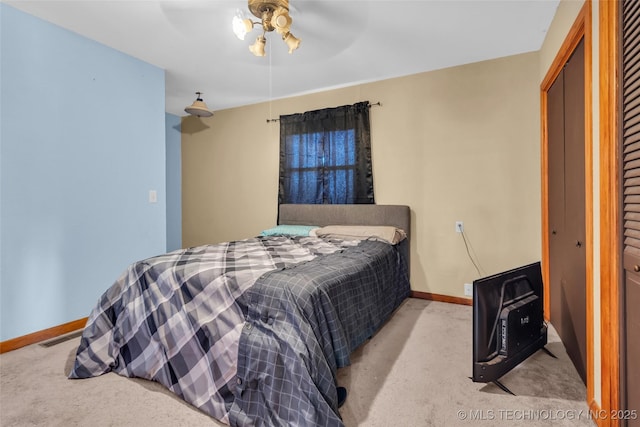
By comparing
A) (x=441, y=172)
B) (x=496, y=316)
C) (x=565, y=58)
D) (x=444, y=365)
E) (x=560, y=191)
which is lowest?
(x=444, y=365)

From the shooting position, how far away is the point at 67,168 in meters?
2.55

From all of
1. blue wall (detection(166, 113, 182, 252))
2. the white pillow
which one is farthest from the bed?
blue wall (detection(166, 113, 182, 252))

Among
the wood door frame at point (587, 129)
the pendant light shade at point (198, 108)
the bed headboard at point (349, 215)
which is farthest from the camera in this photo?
the pendant light shade at point (198, 108)

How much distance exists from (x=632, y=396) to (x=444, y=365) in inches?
37.1

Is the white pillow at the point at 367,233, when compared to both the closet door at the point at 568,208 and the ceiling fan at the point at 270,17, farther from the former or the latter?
the ceiling fan at the point at 270,17

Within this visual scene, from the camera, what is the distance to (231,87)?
3764 millimetres

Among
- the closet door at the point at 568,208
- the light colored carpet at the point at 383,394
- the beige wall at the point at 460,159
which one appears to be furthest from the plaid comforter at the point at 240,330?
the beige wall at the point at 460,159

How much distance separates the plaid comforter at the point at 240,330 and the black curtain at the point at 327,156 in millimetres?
1591

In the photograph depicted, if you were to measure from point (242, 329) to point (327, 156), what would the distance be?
2.67 meters

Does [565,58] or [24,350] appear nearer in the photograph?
[565,58]

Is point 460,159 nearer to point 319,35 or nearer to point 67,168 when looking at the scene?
point 319,35

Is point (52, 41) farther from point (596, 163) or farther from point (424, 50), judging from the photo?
point (596, 163)

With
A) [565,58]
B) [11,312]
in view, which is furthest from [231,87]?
[565,58]

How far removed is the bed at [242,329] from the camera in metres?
1.34
